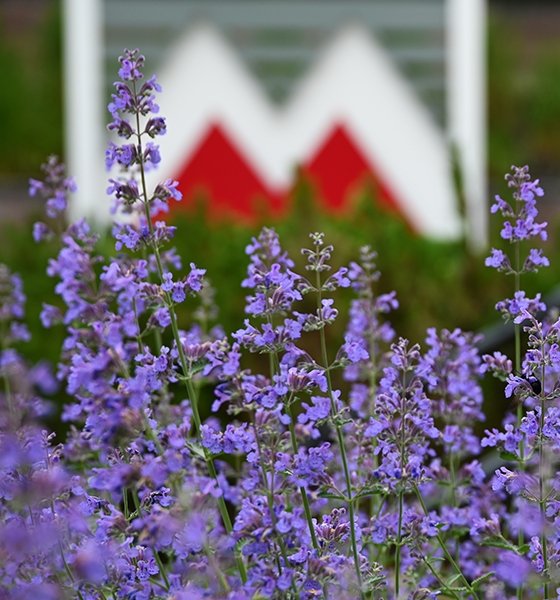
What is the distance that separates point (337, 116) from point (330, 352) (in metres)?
4.63

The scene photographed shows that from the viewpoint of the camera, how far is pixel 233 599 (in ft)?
6.88

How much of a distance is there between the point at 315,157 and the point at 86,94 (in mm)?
1696

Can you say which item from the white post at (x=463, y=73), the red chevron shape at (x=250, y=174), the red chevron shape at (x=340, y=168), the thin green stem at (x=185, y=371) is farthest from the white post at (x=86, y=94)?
the thin green stem at (x=185, y=371)

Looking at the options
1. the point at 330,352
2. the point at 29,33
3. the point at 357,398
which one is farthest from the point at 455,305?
the point at 29,33

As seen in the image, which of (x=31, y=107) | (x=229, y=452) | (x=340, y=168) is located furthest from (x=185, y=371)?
(x=31, y=107)

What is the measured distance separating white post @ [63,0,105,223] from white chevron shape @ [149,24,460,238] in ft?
1.60

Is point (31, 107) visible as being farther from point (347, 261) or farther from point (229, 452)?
point (229, 452)

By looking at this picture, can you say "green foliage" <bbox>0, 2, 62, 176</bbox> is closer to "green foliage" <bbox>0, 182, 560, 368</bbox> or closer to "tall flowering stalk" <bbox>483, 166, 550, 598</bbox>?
"green foliage" <bbox>0, 182, 560, 368</bbox>

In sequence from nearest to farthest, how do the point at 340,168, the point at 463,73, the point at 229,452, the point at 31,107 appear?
1. the point at 229,452
2. the point at 340,168
3. the point at 463,73
4. the point at 31,107

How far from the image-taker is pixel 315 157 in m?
9.16

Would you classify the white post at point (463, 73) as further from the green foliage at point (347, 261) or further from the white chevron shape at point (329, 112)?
the green foliage at point (347, 261)

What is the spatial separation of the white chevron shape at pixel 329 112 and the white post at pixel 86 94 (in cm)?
49

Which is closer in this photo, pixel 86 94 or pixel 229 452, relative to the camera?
pixel 229 452

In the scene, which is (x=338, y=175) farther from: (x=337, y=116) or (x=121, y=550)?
(x=121, y=550)
